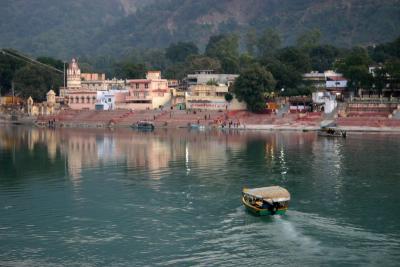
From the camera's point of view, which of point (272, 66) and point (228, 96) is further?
point (272, 66)

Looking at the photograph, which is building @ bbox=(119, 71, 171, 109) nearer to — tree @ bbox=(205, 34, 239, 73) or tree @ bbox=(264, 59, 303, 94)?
tree @ bbox=(264, 59, 303, 94)

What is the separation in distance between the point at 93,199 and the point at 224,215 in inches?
279

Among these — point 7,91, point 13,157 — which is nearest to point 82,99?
point 7,91

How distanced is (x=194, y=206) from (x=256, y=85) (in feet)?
161

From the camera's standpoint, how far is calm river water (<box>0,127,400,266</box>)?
82.5ft

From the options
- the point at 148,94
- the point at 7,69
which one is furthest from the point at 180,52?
the point at 148,94

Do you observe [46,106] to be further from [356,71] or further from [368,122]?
[368,122]

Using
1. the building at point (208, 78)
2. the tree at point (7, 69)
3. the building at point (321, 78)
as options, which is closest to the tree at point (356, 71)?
the building at point (321, 78)

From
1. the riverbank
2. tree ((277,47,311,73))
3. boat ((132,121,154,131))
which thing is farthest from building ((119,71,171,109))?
tree ((277,47,311,73))

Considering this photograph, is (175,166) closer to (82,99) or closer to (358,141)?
(358,141)

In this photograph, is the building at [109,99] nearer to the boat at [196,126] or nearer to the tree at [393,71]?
the boat at [196,126]

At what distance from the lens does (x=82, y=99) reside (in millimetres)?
94938

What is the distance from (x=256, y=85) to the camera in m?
80.1

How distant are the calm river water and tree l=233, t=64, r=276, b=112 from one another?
2427 cm
